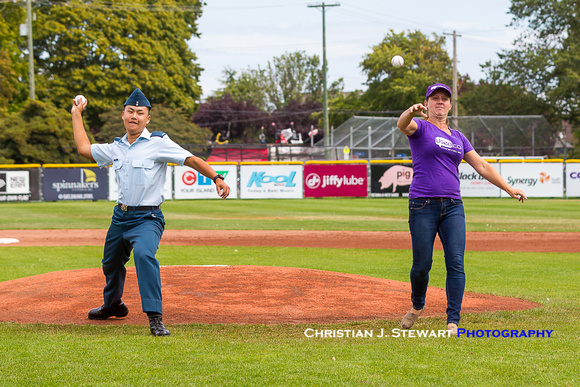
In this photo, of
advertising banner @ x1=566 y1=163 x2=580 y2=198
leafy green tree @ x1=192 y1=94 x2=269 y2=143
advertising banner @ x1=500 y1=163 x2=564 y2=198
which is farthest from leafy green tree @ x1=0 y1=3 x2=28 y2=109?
advertising banner @ x1=566 y1=163 x2=580 y2=198

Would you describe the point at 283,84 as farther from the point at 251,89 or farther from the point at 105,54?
the point at 105,54

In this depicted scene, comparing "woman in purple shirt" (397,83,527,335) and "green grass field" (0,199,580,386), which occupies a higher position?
"woman in purple shirt" (397,83,527,335)

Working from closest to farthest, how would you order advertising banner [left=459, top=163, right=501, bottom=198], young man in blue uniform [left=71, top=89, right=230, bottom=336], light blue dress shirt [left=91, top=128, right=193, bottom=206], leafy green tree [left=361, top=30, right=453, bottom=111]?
young man in blue uniform [left=71, top=89, right=230, bottom=336] → light blue dress shirt [left=91, top=128, right=193, bottom=206] → advertising banner [left=459, top=163, right=501, bottom=198] → leafy green tree [left=361, top=30, right=453, bottom=111]

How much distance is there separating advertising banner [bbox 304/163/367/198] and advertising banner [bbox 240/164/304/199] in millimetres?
491

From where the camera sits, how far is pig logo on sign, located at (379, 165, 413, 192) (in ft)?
100

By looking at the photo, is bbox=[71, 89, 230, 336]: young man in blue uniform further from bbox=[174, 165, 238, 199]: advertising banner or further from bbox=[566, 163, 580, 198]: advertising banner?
bbox=[566, 163, 580, 198]: advertising banner

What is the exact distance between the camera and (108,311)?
594cm

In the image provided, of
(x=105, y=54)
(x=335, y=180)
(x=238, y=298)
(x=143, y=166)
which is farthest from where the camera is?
(x=105, y=54)

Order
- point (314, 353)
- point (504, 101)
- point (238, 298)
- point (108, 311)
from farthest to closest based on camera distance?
point (504, 101)
point (238, 298)
point (108, 311)
point (314, 353)

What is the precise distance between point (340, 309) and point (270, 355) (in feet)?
6.70

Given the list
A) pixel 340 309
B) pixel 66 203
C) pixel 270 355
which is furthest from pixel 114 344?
pixel 66 203

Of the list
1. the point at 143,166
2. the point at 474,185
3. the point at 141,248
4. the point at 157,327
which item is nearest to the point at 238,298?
the point at 157,327

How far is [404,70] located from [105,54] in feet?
93.6

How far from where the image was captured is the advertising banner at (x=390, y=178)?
30.6 meters
